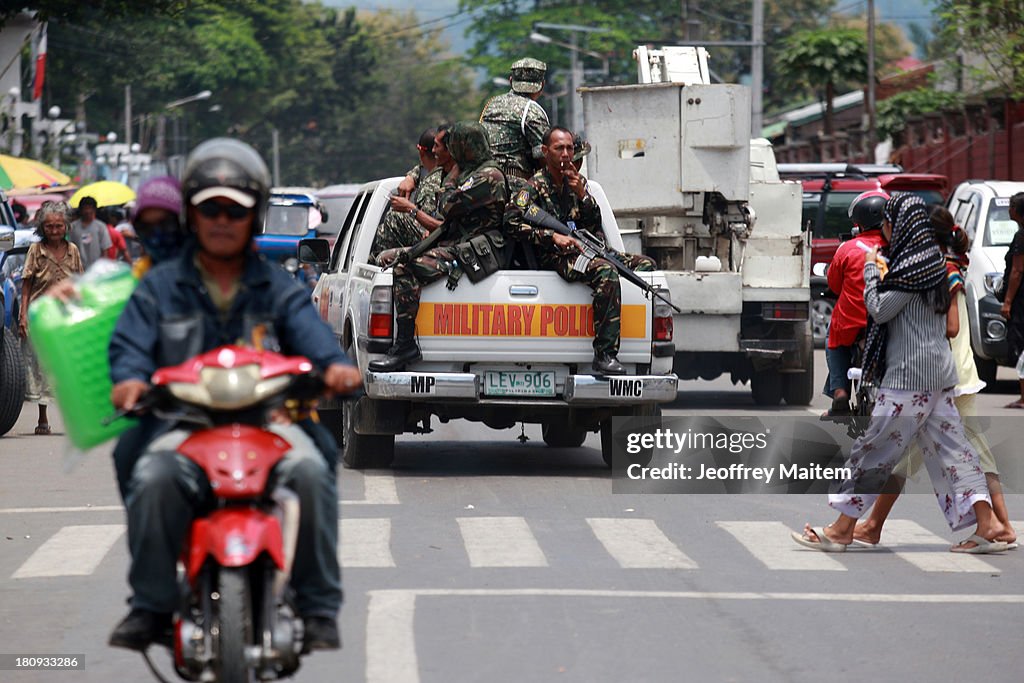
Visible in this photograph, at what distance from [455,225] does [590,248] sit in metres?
0.88

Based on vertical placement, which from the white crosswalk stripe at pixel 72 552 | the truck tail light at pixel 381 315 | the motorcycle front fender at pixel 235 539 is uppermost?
the truck tail light at pixel 381 315

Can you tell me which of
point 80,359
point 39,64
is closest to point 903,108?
→ point 39,64

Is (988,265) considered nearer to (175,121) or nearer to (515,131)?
Result: (515,131)

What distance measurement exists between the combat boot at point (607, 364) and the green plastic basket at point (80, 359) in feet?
20.9

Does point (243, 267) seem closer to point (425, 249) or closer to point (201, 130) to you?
point (425, 249)

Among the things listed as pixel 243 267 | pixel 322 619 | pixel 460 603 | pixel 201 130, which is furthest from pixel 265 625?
pixel 201 130

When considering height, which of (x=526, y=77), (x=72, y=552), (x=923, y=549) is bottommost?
(x=923, y=549)

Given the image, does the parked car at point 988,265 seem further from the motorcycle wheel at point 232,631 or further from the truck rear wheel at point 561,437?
the motorcycle wheel at point 232,631

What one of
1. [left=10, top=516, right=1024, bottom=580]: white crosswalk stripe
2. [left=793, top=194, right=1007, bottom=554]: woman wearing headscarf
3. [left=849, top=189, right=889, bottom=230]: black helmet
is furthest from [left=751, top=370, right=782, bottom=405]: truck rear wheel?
[left=793, top=194, right=1007, bottom=554]: woman wearing headscarf

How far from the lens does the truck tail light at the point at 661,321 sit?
1207cm

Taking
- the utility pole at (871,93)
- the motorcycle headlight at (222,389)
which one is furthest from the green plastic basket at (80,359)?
the utility pole at (871,93)

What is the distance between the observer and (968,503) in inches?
372

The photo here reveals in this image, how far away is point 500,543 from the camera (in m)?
9.50

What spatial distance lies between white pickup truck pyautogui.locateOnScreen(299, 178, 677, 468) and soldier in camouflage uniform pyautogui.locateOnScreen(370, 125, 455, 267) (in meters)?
0.49
